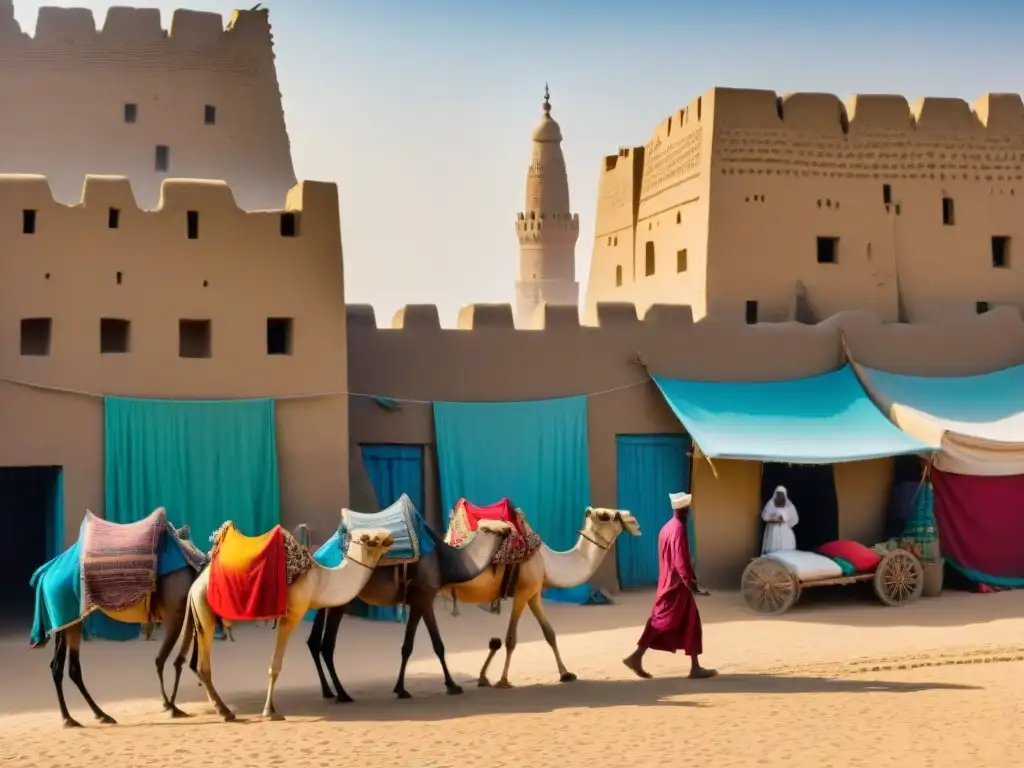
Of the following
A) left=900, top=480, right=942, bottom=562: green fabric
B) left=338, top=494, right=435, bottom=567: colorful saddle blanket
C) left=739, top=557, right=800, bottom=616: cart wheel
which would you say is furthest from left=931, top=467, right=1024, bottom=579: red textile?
left=338, top=494, right=435, bottom=567: colorful saddle blanket

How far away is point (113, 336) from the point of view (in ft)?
50.8

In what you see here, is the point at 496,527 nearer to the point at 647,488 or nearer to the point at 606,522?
the point at 606,522

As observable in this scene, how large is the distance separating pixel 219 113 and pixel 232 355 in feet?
21.0

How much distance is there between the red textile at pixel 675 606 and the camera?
1179 centimetres

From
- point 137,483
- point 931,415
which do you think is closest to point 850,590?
point 931,415

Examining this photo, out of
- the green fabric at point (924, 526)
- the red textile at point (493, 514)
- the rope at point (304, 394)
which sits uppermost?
the rope at point (304, 394)

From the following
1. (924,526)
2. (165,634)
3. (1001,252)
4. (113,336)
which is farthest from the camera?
(1001,252)

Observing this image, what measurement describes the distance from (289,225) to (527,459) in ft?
12.3

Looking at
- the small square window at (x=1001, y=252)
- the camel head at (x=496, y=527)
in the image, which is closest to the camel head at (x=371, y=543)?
the camel head at (x=496, y=527)

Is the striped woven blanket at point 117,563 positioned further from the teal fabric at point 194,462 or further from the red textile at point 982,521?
the red textile at point 982,521

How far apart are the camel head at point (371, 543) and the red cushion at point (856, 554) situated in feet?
21.7

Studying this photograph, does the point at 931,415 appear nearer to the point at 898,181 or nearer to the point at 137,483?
the point at 898,181

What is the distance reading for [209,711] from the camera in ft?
35.9

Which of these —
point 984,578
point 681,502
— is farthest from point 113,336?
point 984,578
